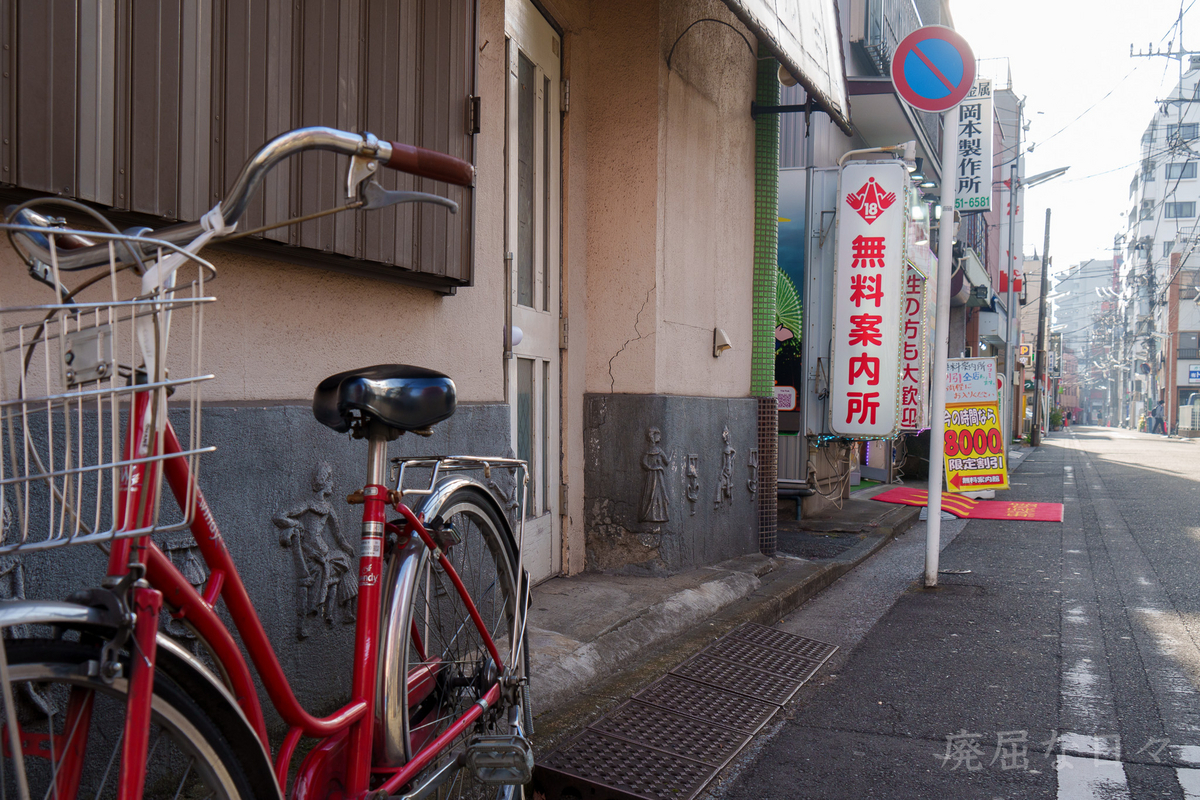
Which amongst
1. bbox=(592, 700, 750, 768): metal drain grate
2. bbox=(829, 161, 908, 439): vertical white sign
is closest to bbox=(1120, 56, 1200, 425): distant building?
bbox=(829, 161, 908, 439): vertical white sign

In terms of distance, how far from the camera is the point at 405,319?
136 inches

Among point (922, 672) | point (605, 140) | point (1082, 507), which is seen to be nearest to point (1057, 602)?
point (922, 672)

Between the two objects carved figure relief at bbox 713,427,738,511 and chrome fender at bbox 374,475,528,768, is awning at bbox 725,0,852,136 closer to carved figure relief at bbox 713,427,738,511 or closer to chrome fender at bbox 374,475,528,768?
carved figure relief at bbox 713,427,738,511

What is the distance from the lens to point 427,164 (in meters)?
1.51

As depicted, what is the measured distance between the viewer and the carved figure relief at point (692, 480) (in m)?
5.71

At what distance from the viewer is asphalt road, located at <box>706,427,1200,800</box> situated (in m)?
3.08

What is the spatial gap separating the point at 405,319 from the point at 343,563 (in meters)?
0.97

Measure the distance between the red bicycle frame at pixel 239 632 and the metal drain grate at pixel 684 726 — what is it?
0.74m

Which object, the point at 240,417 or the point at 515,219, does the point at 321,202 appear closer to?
the point at 240,417

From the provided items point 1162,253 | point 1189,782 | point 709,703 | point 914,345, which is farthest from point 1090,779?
point 1162,253

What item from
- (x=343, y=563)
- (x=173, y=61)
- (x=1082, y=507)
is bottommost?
(x=1082, y=507)

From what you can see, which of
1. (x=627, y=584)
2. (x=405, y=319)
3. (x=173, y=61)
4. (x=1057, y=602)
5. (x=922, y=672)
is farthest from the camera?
(x=1057, y=602)

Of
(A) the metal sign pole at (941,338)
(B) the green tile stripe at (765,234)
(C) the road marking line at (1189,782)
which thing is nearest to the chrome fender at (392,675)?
(C) the road marking line at (1189,782)

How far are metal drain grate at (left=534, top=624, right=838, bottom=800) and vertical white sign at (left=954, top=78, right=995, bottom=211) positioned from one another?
16.4 meters
